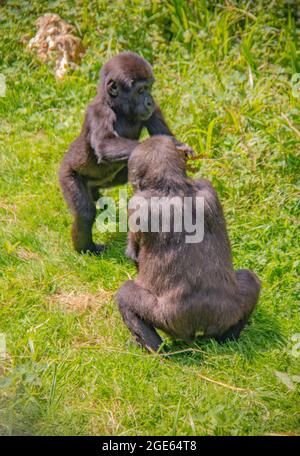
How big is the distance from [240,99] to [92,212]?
2.00 m

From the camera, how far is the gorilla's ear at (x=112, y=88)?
21.1 feet

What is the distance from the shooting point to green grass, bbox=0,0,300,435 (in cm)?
490

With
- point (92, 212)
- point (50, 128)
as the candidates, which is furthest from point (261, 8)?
point (92, 212)

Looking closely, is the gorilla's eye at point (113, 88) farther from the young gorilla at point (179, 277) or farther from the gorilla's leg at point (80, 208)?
the young gorilla at point (179, 277)

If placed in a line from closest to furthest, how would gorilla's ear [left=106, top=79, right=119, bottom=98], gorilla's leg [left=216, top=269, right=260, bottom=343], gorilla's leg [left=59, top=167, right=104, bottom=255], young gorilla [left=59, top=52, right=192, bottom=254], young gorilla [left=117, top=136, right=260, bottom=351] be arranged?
Answer: young gorilla [left=117, top=136, right=260, bottom=351]
gorilla's leg [left=216, top=269, right=260, bottom=343]
young gorilla [left=59, top=52, right=192, bottom=254]
gorilla's ear [left=106, top=79, right=119, bottom=98]
gorilla's leg [left=59, top=167, right=104, bottom=255]

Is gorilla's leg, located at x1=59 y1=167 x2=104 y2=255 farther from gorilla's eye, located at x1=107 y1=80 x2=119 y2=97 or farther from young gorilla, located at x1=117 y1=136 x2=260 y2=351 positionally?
young gorilla, located at x1=117 y1=136 x2=260 y2=351

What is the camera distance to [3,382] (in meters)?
4.86

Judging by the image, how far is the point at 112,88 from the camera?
254 inches

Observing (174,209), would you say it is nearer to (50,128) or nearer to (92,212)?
(92,212)

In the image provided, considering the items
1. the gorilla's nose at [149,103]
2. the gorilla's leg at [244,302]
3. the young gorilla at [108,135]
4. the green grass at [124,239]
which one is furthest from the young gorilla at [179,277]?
the gorilla's nose at [149,103]

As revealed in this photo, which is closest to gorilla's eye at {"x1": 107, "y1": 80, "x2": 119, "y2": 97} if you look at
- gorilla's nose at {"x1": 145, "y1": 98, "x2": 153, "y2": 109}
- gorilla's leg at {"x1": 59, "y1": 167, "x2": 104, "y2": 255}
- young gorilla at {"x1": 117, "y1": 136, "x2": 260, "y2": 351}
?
gorilla's nose at {"x1": 145, "y1": 98, "x2": 153, "y2": 109}

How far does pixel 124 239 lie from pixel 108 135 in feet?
3.24

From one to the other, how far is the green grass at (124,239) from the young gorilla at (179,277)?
0.60 feet
